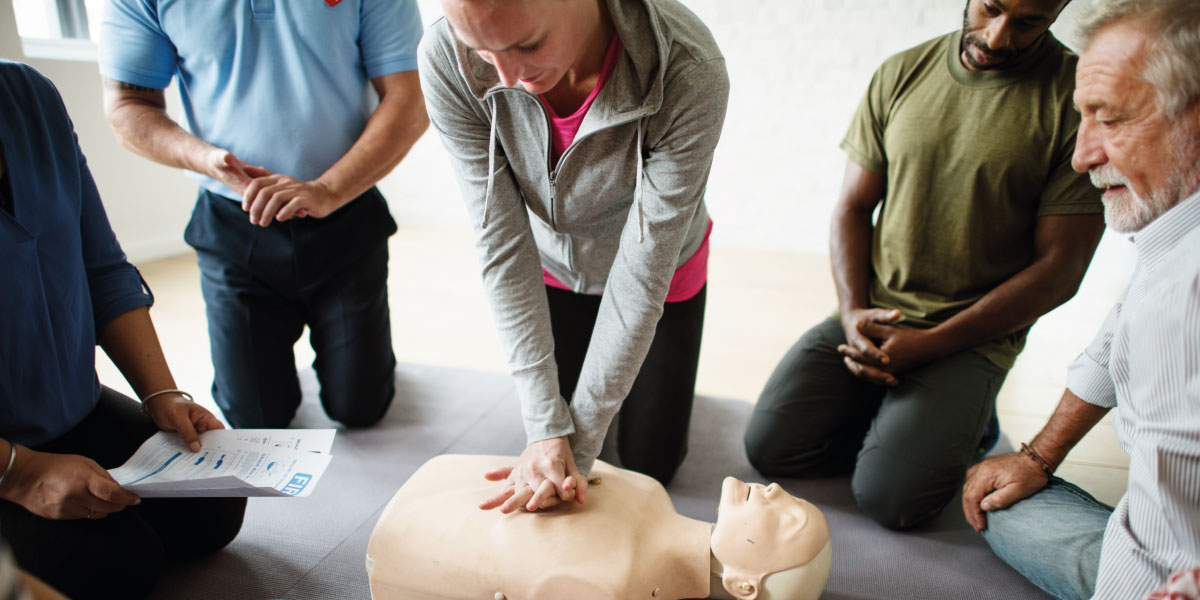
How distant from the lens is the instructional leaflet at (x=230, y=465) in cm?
116

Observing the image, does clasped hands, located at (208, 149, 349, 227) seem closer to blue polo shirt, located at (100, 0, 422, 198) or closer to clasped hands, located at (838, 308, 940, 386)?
blue polo shirt, located at (100, 0, 422, 198)

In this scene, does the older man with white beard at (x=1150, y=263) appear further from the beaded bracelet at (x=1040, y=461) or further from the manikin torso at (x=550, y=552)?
the manikin torso at (x=550, y=552)

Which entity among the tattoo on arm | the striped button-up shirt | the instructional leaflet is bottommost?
the instructional leaflet

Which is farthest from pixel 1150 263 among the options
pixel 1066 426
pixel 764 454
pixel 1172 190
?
pixel 764 454

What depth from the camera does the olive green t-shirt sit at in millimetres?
1553

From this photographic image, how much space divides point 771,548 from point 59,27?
12.3 feet

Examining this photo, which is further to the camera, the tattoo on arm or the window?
the window

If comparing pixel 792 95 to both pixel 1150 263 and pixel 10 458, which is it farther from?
pixel 10 458

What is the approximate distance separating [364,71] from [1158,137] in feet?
5.62

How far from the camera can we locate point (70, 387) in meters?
1.26

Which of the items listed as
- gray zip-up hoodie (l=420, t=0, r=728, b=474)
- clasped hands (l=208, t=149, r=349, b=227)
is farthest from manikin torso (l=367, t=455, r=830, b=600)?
clasped hands (l=208, t=149, r=349, b=227)

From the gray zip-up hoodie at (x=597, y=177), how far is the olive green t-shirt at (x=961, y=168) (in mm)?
674

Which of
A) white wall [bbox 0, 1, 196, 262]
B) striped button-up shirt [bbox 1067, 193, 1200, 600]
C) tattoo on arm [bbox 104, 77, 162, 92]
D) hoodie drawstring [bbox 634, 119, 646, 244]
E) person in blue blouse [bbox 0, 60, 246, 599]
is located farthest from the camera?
white wall [bbox 0, 1, 196, 262]

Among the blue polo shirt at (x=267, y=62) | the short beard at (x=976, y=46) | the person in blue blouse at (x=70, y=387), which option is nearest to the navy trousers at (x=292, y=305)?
the blue polo shirt at (x=267, y=62)
